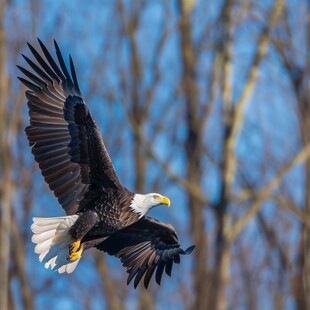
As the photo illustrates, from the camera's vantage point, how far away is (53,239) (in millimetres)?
9914

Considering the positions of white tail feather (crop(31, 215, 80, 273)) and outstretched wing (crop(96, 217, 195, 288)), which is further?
outstretched wing (crop(96, 217, 195, 288))

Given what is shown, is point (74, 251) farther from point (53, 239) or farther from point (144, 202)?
point (144, 202)

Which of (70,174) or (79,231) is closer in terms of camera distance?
(79,231)

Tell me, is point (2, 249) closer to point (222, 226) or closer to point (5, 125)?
point (5, 125)

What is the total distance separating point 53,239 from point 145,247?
94cm

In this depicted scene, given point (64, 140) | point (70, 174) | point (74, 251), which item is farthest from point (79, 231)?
point (64, 140)

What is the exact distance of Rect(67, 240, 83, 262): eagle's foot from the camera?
32.1 ft

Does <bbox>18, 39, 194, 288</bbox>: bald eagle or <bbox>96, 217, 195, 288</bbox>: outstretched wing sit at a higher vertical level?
<bbox>18, 39, 194, 288</bbox>: bald eagle

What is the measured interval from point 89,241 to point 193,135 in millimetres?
8641

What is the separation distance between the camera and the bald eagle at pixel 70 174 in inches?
389

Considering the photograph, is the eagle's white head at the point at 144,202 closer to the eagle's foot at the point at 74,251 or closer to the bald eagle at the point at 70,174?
the bald eagle at the point at 70,174

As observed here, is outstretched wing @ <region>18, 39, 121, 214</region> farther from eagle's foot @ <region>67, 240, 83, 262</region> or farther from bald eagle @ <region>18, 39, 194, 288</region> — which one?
eagle's foot @ <region>67, 240, 83, 262</region>

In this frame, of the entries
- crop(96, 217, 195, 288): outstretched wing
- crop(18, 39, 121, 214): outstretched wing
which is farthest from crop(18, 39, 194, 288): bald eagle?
crop(96, 217, 195, 288): outstretched wing

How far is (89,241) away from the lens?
10.0 m
